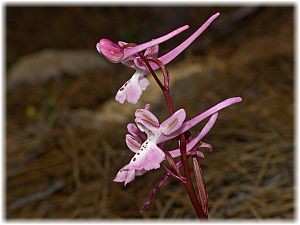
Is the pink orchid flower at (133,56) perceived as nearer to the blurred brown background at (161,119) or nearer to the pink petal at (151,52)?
the pink petal at (151,52)

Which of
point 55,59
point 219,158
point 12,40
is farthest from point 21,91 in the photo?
point 219,158

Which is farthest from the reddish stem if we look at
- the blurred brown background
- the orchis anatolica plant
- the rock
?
A: the rock

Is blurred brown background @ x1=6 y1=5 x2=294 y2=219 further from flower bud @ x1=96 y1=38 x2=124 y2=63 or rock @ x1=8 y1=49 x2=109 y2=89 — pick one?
flower bud @ x1=96 y1=38 x2=124 y2=63

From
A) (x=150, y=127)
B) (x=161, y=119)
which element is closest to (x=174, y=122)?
(x=150, y=127)

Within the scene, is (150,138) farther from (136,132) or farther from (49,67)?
(49,67)

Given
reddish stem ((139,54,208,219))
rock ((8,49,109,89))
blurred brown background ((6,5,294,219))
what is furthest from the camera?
rock ((8,49,109,89))

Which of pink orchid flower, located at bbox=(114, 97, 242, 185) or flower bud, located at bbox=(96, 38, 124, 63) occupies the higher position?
flower bud, located at bbox=(96, 38, 124, 63)

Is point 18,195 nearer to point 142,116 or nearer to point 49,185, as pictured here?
point 49,185
